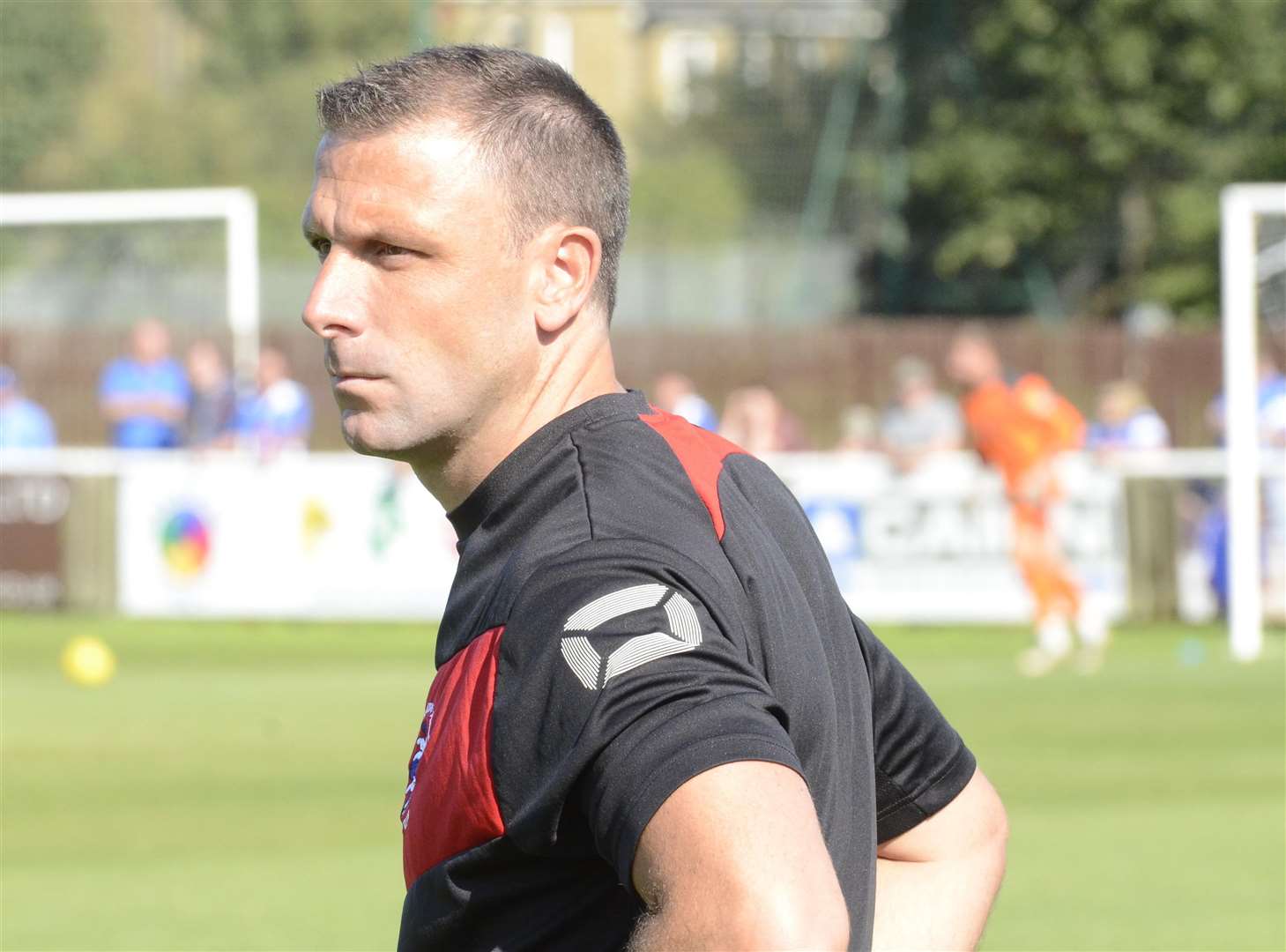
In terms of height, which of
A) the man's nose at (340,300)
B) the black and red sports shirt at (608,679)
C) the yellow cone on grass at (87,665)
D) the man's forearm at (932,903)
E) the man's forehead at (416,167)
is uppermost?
the man's forehead at (416,167)

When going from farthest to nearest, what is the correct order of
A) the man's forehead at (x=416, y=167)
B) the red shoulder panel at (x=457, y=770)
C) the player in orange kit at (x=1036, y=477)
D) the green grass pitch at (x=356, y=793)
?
the player in orange kit at (x=1036, y=477) → the green grass pitch at (x=356, y=793) → the man's forehead at (x=416, y=167) → the red shoulder panel at (x=457, y=770)

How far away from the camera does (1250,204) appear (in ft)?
51.2

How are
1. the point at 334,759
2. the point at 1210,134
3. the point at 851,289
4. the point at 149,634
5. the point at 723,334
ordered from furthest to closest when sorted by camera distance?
the point at 1210,134 < the point at 851,289 < the point at 723,334 < the point at 149,634 < the point at 334,759

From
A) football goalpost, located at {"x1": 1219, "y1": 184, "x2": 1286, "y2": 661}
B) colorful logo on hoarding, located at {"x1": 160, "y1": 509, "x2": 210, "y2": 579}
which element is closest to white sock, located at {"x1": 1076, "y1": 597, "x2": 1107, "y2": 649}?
football goalpost, located at {"x1": 1219, "y1": 184, "x2": 1286, "y2": 661}

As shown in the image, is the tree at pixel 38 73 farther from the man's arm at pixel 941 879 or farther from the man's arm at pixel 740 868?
the man's arm at pixel 740 868

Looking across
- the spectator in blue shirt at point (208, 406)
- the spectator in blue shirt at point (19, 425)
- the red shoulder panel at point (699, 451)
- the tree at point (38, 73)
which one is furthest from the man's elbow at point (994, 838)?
the tree at point (38, 73)

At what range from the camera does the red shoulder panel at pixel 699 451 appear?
6.48ft

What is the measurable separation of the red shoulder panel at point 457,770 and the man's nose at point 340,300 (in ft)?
1.25

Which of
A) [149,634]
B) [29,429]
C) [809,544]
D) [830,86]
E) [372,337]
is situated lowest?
[149,634]

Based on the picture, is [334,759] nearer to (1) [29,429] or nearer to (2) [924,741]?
(2) [924,741]

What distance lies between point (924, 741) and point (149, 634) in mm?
15268

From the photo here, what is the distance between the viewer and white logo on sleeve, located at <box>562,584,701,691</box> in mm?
1777

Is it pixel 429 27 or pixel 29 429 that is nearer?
pixel 29 429

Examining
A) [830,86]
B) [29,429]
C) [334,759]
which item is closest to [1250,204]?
[334,759]
